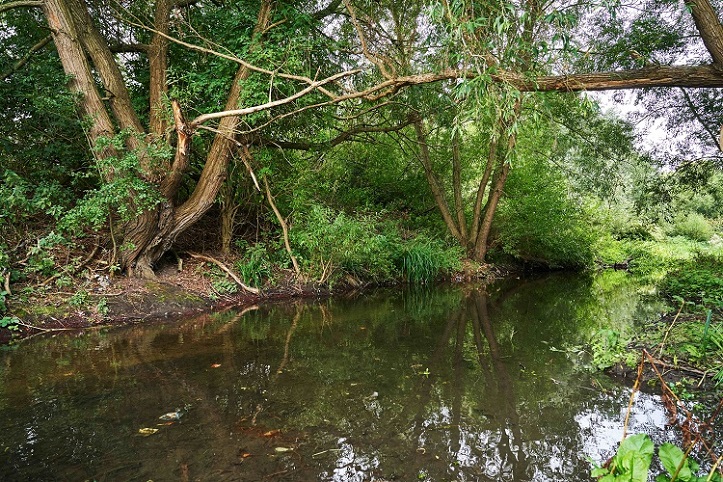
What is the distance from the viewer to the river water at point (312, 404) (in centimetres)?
281

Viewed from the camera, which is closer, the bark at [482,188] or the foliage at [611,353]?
the foliage at [611,353]

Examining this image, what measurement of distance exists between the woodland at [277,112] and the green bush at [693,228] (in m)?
18.1

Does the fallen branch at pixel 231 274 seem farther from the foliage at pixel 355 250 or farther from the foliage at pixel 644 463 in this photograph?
the foliage at pixel 644 463

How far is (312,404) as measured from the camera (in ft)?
12.2

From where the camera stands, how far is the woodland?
538 centimetres

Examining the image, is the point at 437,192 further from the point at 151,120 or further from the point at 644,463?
the point at 644,463

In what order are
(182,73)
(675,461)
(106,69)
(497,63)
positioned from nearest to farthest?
(675,461) < (497,63) < (106,69) < (182,73)

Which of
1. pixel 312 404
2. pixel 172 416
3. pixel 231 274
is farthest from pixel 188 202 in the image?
pixel 312 404

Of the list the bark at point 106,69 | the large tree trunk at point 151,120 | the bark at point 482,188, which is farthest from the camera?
the bark at point 482,188

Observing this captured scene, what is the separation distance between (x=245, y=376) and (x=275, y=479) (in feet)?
6.23

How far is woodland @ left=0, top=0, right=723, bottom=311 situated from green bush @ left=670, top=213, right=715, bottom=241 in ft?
59.3

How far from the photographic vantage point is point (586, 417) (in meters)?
3.45

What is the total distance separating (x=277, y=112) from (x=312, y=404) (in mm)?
6039

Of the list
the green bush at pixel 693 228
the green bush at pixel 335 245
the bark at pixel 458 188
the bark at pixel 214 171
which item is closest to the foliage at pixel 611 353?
the green bush at pixel 335 245
